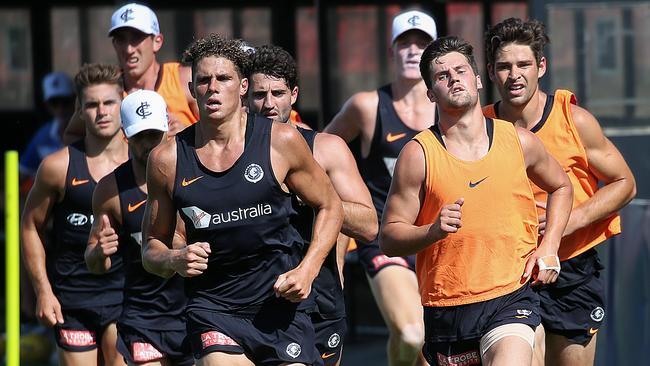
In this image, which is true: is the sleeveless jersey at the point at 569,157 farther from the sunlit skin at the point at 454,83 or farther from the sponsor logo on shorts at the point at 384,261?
the sponsor logo on shorts at the point at 384,261

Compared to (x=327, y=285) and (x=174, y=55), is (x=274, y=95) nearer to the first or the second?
(x=327, y=285)

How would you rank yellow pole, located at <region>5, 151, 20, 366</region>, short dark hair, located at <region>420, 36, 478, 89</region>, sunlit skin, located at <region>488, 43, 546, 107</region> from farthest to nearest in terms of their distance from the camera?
sunlit skin, located at <region>488, 43, 546, 107</region>, short dark hair, located at <region>420, 36, 478, 89</region>, yellow pole, located at <region>5, 151, 20, 366</region>

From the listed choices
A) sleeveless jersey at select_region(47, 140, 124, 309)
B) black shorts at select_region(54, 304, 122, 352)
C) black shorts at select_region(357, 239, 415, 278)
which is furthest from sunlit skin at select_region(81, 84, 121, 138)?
black shorts at select_region(357, 239, 415, 278)

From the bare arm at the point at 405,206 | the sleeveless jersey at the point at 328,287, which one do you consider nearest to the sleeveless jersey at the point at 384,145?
the sleeveless jersey at the point at 328,287

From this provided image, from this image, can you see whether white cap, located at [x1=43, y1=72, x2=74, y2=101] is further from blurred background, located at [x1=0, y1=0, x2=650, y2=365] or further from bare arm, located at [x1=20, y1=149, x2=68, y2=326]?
bare arm, located at [x1=20, y1=149, x2=68, y2=326]

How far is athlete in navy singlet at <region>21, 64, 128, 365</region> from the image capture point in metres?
7.21

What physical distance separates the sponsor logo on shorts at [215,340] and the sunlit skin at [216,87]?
869 millimetres

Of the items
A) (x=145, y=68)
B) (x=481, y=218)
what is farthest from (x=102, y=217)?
(x=481, y=218)

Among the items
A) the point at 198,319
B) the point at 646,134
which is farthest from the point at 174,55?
the point at 198,319

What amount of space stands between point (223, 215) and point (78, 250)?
85.3 inches

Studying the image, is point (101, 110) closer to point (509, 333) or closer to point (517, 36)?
point (517, 36)

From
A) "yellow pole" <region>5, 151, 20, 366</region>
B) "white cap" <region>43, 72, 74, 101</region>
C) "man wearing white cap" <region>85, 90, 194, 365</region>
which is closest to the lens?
"yellow pole" <region>5, 151, 20, 366</region>

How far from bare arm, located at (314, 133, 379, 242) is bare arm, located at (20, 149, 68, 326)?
1694 mm

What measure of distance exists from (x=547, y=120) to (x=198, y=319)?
204 cm
